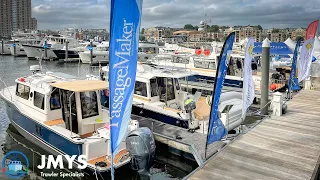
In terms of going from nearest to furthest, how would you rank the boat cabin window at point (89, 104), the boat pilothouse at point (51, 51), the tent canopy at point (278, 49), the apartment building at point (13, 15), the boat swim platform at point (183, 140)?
the boat swim platform at point (183, 140) → the boat cabin window at point (89, 104) → the tent canopy at point (278, 49) → the boat pilothouse at point (51, 51) → the apartment building at point (13, 15)

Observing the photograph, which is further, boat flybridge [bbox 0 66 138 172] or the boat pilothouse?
the boat pilothouse

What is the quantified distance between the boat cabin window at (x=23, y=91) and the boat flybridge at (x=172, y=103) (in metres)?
4.28

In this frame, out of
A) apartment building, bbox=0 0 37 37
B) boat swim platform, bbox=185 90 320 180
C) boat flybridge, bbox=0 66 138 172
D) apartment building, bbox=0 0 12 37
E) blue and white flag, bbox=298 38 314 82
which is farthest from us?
apartment building, bbox=0 0 37 37

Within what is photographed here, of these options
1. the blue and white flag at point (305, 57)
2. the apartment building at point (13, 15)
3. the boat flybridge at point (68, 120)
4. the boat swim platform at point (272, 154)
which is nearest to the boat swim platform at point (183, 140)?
the boat swim platform at point (272, 154)

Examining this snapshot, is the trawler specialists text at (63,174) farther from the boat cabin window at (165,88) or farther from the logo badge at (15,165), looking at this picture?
the boat cabin window at (165,88)

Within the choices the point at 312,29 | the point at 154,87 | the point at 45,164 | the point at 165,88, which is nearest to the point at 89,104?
the point at 45,164

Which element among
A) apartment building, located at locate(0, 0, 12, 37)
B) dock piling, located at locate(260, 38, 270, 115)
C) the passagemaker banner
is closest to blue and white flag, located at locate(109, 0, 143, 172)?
dock piling, located at locate(260, 38, 270, 115)

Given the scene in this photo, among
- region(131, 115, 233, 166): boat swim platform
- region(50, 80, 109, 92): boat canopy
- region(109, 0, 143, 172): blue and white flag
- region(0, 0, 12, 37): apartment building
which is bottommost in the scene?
region(131, 115, 233, 166): boat swim platform

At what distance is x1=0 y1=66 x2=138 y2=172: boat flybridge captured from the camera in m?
9.02

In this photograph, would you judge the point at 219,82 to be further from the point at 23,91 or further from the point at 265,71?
the point at 23,91

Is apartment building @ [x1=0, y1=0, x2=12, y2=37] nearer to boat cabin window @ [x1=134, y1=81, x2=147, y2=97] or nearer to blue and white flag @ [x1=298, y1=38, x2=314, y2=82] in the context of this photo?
boat cabin window @ [x1=134, y1=81, x2=147, y2=97]

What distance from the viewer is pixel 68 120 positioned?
10.5 metres

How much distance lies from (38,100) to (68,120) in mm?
1374

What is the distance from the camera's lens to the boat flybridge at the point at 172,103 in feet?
38.0
